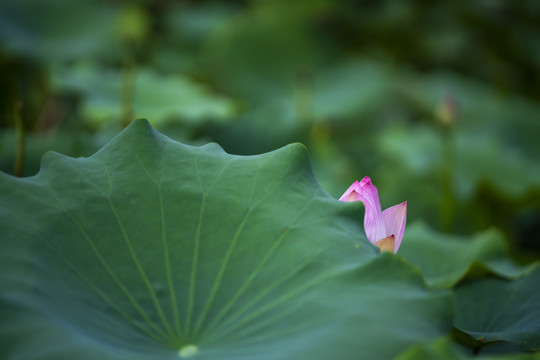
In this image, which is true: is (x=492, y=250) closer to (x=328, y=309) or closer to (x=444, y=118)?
(x=444, y=118)

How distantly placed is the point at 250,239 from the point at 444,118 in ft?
3.85

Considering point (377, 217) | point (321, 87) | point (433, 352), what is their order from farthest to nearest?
point (321, 87) < point (377, 217) < point (433, 352)

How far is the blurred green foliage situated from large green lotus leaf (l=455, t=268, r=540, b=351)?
0.85 meters

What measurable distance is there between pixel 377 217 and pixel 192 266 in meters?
0.26

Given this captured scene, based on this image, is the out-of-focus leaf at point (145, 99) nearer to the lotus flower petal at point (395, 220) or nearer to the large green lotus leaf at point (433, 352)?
the lotus flower petal at point (395, 220)

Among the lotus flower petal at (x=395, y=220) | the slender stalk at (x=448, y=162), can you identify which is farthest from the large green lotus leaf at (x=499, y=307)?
the slender stalk at (x=448, y=162)

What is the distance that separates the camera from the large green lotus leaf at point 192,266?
1.91 feet

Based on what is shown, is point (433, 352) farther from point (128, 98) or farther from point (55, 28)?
point (55, 28)

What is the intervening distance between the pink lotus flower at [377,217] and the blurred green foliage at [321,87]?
85cm

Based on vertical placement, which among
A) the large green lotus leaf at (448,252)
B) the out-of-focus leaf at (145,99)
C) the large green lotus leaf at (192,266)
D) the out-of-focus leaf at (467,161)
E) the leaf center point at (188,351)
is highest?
the large green lotus leaf at (192,266)

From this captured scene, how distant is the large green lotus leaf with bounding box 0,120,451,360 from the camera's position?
0.58 m

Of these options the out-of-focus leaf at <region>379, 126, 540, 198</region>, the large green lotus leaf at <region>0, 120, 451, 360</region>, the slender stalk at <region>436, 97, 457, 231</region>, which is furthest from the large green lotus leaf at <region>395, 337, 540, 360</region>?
the out-of-focus leaf at <region>379, 126, 540, 198</region>

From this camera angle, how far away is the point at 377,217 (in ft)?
2.59

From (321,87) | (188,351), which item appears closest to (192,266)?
(188,351)
